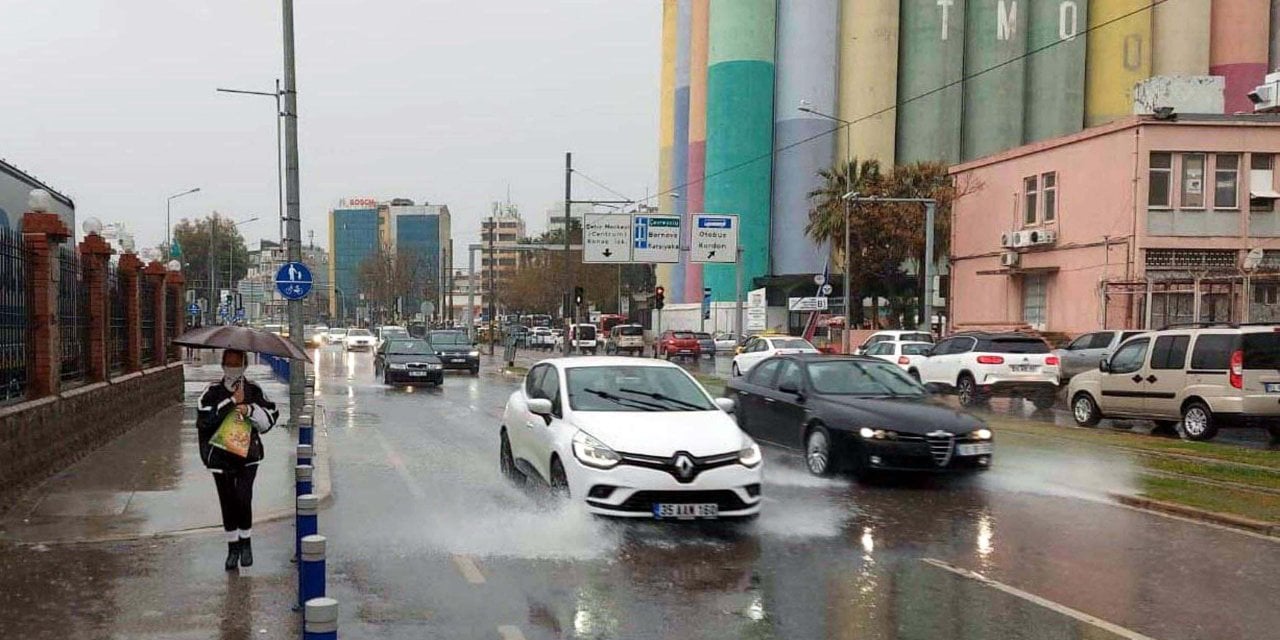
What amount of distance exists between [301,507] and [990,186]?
35399mm

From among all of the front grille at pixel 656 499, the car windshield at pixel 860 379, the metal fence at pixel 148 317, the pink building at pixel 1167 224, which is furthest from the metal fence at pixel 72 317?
the pink building at pixel 1167 224

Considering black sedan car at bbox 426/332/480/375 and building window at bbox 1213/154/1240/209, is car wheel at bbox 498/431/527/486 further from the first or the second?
building window at bbox 1213/154/1240/209

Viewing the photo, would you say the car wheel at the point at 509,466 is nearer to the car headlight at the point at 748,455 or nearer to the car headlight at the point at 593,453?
the car headlight at the point at 593,453

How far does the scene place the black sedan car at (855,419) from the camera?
35.9 feet

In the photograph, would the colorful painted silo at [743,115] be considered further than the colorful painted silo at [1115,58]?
Yes

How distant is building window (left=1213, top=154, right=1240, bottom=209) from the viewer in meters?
30.7

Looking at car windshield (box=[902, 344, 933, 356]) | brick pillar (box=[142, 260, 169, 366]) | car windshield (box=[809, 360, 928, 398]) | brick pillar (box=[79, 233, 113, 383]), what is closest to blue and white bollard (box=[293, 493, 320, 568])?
car windshield (box=[809, 360, 928, 398])

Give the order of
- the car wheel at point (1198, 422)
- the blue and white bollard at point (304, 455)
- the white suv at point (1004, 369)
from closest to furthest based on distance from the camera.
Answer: the blue and white bollard at point (304, 455)
the car wheel at point (1198, 422)
the white suv at point (1004, 369)

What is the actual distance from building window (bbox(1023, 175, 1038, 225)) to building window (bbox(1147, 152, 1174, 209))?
511cm

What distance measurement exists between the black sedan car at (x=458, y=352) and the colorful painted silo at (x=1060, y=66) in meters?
34.6

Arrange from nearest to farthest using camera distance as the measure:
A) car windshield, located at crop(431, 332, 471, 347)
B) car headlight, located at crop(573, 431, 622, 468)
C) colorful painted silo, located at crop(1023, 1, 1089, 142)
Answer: car headlight, located at crop(573, 431, 622, 468)
car windshield, located at crop(431, 332, 471, 347)
colorful painted silo, located at crop(1023, 1, 1089, 142)

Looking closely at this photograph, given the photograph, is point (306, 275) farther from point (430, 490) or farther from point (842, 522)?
point (842, 522)

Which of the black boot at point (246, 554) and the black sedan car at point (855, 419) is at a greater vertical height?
the black sedan car at point (855, 419)

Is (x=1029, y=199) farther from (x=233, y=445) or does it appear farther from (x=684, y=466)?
(x=233, y=445)
